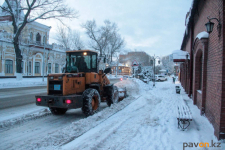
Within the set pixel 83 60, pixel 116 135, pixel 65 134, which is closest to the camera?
pixel 65 134

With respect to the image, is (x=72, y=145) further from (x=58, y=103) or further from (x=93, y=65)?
(x=93, y=65)

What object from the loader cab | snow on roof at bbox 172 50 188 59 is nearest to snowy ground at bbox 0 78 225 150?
the loader cab

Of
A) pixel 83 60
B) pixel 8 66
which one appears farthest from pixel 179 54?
pixel 8 66

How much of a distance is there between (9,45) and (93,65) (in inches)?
1092

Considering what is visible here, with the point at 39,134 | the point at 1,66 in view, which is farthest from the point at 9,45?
the point at 39,134

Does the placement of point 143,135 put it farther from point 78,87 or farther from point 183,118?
point 78,87

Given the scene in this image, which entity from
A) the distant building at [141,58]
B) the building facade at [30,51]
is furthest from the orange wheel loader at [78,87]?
the distant building at [141,58]

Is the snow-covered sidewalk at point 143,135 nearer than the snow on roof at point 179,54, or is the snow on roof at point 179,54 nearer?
the snow-covered sidewalk at point 143,135

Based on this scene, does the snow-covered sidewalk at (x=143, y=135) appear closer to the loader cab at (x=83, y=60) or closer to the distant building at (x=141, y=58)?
the loader cab at (x=83, y=60)

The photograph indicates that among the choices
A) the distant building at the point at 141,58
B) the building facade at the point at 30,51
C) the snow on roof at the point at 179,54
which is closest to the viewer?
the snow on roof at the point at 179,54

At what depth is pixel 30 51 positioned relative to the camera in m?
33.9

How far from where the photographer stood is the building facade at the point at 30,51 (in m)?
29.8

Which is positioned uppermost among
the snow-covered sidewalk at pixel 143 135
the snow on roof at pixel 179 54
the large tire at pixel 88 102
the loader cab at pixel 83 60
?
the snow on roof at pixel 179 54

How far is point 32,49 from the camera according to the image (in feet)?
112
